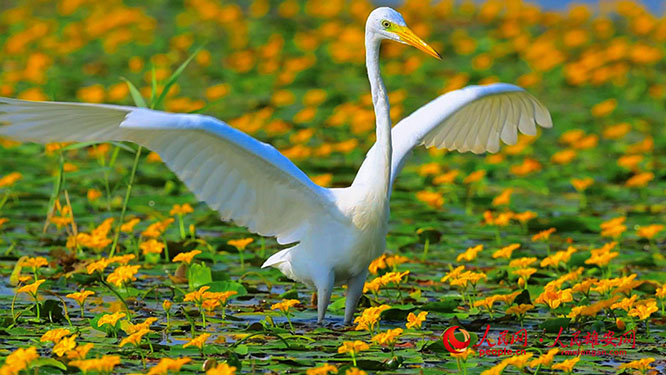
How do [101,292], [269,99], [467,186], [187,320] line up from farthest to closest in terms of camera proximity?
[269,99] < [467,186] < [101,292] < [187,320]

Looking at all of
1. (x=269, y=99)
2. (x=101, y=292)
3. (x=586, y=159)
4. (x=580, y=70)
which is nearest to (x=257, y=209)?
(x=101, y=292)

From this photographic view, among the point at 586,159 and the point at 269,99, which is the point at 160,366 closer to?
the point at 586,159

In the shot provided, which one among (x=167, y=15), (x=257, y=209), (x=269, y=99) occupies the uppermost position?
(x=167, y=15)

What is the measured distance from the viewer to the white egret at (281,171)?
14.1 feet

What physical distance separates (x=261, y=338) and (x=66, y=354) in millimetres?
889

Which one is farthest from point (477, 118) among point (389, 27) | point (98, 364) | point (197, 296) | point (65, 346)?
point (98, 364)

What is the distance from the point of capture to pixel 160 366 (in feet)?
11.5

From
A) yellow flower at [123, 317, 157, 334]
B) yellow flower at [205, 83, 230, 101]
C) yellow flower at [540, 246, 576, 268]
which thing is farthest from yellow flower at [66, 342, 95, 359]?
yellow flower at [205, 83, 230, 101]

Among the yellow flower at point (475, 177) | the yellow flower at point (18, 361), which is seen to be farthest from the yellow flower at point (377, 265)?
the yellow flower at point (18, 361)

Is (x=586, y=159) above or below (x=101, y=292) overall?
above

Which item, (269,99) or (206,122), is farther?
(269,99)

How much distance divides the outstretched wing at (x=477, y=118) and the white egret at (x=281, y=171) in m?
0.08

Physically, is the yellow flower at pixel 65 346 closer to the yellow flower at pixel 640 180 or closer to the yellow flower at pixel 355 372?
the yellow flower at pixel 355 372

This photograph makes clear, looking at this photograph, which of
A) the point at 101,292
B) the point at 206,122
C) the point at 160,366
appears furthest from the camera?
the point at 101,292
